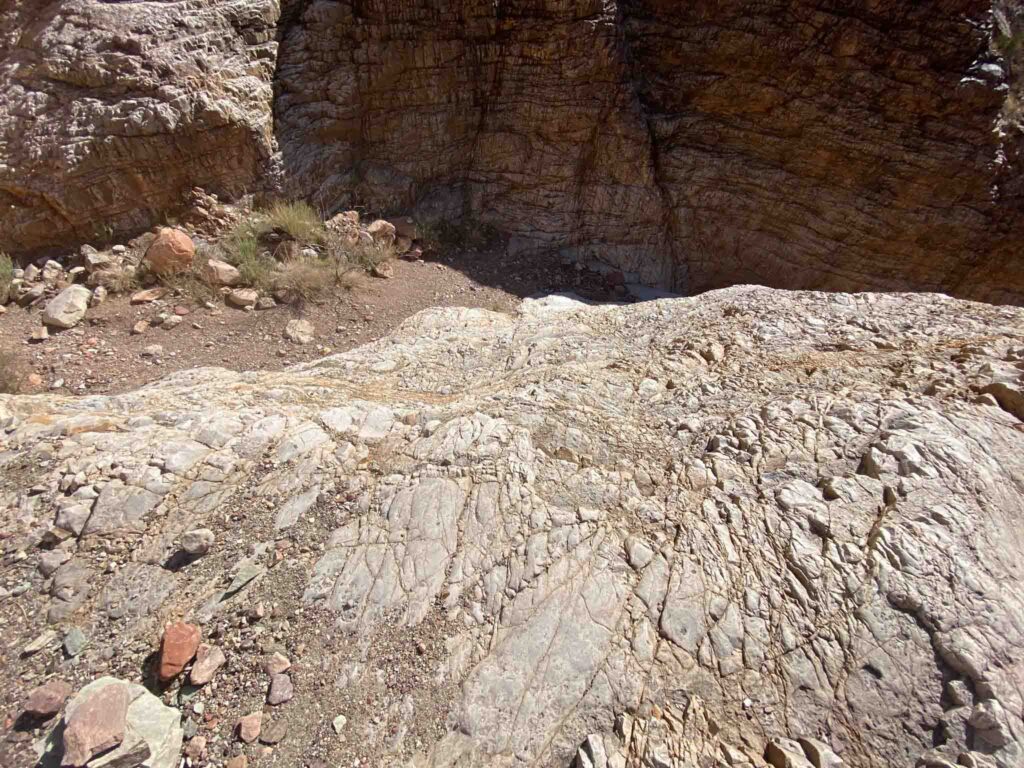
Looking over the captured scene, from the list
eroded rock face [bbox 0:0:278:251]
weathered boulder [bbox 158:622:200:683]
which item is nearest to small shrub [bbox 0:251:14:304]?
eroded rock face [bbox 0:0:278:251]

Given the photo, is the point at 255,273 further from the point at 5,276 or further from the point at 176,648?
the point at 176,648

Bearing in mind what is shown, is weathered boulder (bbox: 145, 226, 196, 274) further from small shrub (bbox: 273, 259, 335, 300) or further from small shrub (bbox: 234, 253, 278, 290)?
small shrub (bbox: 273, 259, 335, 300)

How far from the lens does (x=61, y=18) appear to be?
15.5 ft

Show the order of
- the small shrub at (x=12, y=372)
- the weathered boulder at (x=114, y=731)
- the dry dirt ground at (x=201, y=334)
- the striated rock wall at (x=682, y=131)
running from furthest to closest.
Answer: the striated rock wall at (x=682, y=131) < the dry dirt ground at (x=201, y=334) < the small shrub at (x=12, y=372) < the weathered boulder at (x=114, y=731)

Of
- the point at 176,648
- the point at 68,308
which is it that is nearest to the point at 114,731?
the point at 176,648

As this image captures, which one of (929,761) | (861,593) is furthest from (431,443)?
(929,761)

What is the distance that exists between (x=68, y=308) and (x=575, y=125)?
5942mm

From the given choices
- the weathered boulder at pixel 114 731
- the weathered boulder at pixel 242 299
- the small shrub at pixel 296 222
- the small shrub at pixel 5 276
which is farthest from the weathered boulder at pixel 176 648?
the small shrub at pixel 5 276

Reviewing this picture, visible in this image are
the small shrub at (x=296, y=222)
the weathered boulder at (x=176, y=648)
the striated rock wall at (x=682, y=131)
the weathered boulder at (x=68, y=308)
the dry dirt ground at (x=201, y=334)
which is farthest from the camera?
the striated rock wall at (x=682, y=131)

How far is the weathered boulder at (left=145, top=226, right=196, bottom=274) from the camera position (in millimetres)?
4883

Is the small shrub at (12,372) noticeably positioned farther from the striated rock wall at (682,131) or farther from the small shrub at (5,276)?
the striated rock wall at (682,131)

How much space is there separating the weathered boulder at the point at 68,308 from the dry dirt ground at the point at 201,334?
0.07m

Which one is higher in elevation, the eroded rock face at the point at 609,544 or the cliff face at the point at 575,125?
the cliff face at the point at 575,125

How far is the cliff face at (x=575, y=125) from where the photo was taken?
489 centimetres
